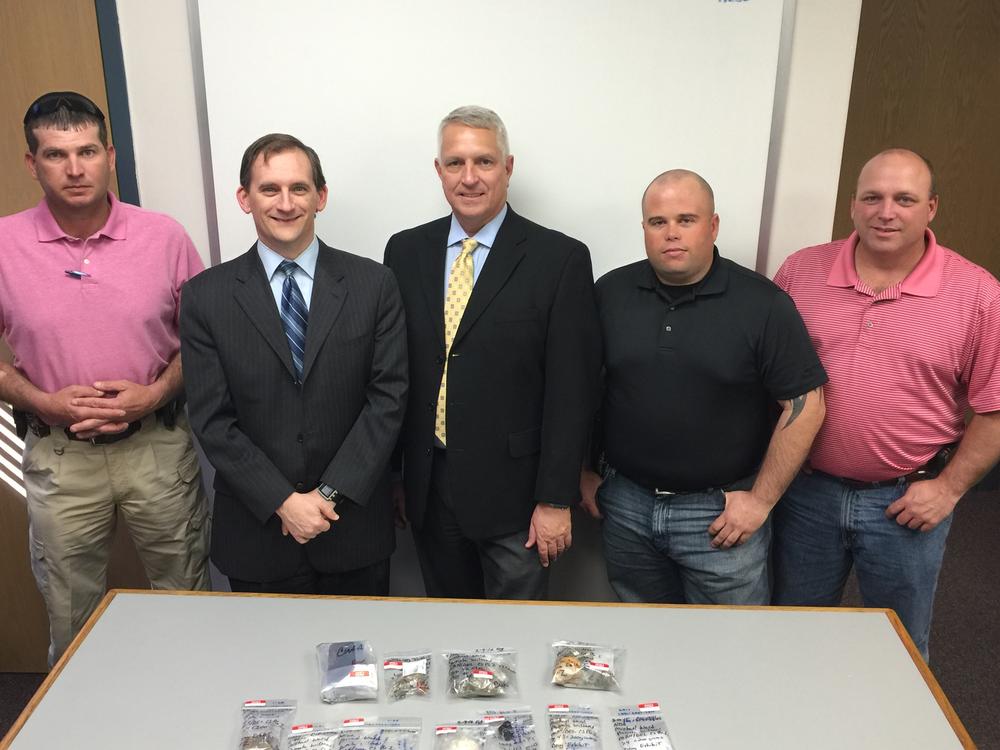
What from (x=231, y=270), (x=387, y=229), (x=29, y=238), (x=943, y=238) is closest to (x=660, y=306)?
(x=387, y=229)

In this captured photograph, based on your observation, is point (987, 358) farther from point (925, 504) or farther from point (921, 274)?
point (925, 504)

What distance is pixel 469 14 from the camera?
7.90 ft

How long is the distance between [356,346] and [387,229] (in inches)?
27.6

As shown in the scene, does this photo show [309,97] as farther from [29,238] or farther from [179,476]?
[179,476]

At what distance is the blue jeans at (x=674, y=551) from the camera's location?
2201 mm

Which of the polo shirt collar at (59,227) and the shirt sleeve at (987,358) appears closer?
the shirt sleeve at (987,358)

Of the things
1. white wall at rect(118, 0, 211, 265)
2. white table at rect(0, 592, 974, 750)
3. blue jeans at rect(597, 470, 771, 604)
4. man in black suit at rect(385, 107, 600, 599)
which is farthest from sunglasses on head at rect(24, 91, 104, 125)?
blue jeans at rect(597, 470, 771, 604)

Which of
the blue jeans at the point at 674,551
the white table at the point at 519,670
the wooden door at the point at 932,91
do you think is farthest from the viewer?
the wooden door at the point at 932,91

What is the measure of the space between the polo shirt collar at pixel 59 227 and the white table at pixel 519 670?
1.02 metres

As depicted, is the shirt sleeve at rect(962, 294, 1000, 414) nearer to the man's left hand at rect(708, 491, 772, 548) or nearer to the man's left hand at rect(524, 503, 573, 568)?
the man's left hand at rect(708, 491, 772, 548)

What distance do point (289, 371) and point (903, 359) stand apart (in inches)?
63.8

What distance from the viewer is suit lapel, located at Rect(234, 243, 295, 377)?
78.7 inches

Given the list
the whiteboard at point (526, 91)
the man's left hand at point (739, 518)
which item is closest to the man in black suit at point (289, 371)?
the whiteboard at point (526, 91)

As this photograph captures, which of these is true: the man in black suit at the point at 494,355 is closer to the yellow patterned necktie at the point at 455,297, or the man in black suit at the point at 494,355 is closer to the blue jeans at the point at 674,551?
the yellow patterned necktie at the point at 455,297
